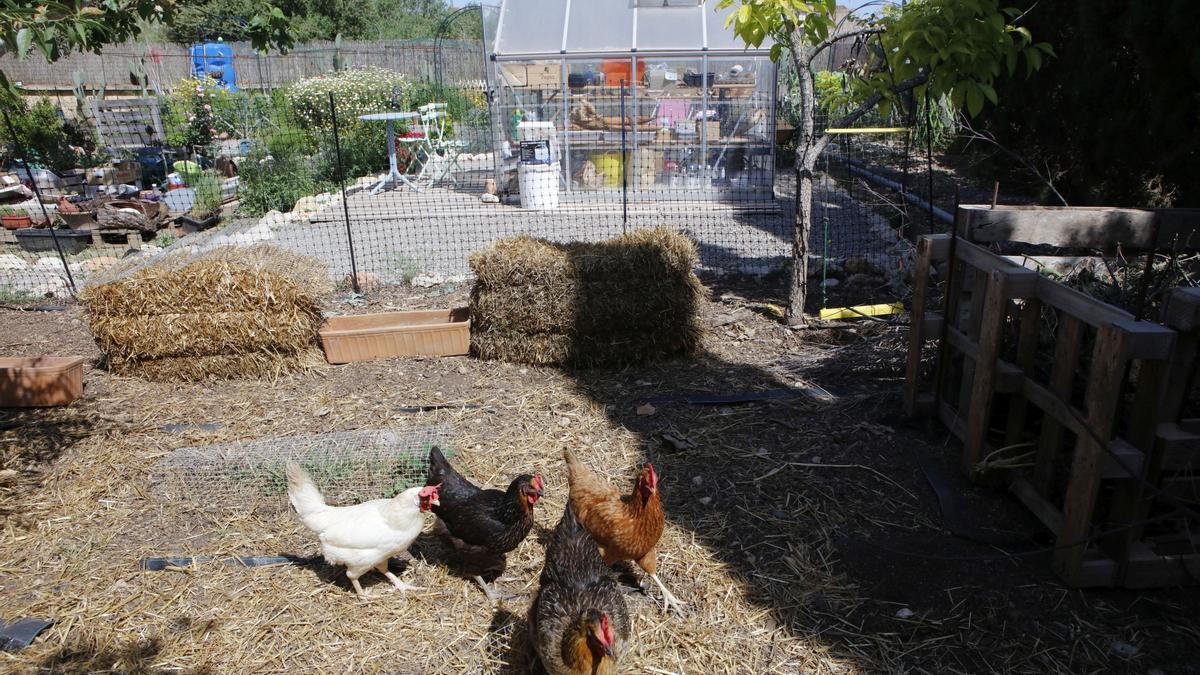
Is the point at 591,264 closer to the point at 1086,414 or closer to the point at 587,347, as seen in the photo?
the point at 587,347

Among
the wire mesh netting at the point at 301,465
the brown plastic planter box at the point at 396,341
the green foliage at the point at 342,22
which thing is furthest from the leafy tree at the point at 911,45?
the green foliage at the point at 342,22

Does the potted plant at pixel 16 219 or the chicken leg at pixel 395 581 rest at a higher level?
the potted plant at pixel 16 219

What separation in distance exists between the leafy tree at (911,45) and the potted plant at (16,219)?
11.1 m

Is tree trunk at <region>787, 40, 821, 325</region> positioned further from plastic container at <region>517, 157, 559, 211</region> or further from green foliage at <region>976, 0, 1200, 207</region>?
plastic container at <region>517, 157, 559, 211</region>

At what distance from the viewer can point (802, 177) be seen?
612 cm

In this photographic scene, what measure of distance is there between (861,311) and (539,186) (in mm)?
6482

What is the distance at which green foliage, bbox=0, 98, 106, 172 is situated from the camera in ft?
48.2

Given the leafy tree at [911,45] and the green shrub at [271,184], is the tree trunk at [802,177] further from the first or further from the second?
the green shrub at [271,184]

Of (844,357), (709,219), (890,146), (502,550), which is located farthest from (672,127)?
(502,550)

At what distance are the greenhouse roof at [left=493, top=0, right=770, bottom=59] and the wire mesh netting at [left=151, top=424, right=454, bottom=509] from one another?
29.8ft

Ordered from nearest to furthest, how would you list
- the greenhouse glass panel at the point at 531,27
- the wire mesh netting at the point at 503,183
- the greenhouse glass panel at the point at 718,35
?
the wire mesh netting at the point at 503,183, the greenhouse glass panel at the point at 718,35, the greenhouse glass panel at the point at 531,27

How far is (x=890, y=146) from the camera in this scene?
570 inches

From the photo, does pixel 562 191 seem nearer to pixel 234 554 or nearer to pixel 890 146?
pixel 890 146

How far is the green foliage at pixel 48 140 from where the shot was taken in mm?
14703
